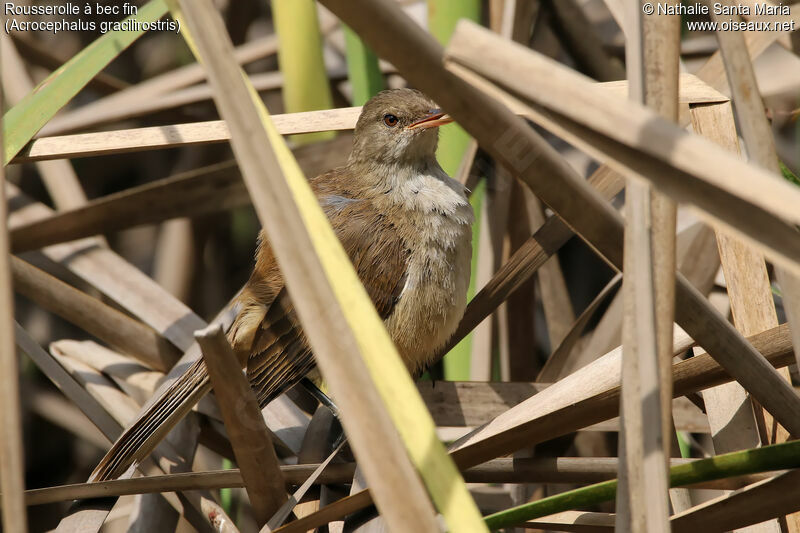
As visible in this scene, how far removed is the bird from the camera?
211 cm

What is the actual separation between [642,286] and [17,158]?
5.26 ft

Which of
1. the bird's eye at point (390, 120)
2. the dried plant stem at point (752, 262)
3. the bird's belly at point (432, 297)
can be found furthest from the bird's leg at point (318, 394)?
the dried plant stem at point (752, 262)

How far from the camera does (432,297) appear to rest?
213cm

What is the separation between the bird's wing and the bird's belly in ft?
0.14

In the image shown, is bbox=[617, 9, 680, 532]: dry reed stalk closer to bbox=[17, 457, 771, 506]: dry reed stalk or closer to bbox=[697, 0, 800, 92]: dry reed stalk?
bbox=[17, 457, 771, 506]: dry reed stalk

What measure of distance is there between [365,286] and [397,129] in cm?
58

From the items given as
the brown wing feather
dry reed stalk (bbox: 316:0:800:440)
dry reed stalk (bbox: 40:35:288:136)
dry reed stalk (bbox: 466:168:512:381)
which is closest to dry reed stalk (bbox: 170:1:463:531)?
dry reed stalk (bbox: 316:0:800:440)

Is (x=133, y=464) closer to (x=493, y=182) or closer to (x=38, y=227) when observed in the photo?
(x=38, y=227)

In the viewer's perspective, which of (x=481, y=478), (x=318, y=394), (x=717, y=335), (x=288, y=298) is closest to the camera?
(x=717, y=335)

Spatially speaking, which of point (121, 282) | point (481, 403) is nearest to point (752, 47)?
point (481, 403)

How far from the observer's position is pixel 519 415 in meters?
1.40

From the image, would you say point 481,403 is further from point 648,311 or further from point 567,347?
point 648,311

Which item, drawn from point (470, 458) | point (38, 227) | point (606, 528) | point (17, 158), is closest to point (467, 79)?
point (470, 458)

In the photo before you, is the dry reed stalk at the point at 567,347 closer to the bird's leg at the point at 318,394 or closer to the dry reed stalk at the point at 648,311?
the bird's leg at the point at 318,394
